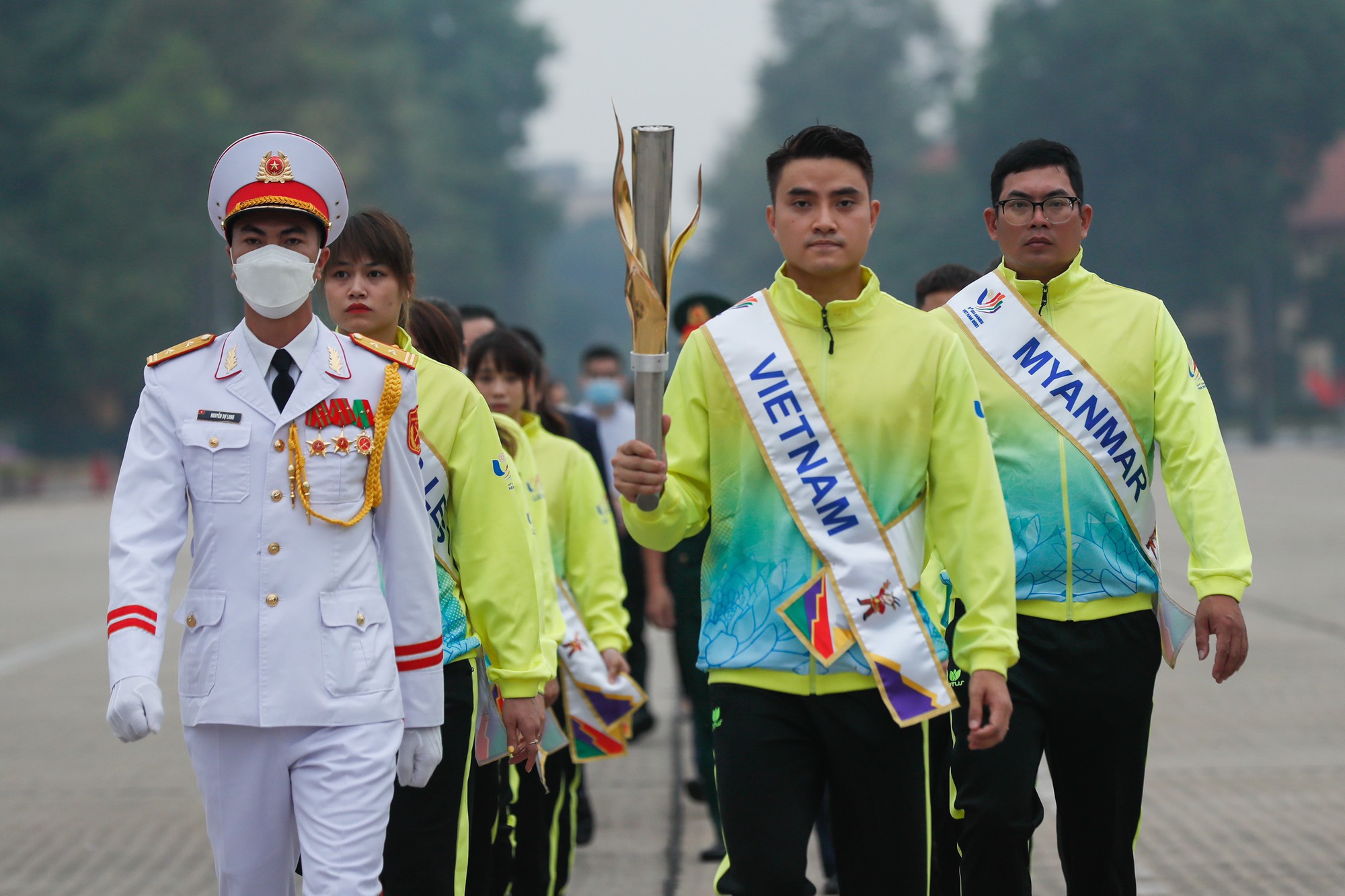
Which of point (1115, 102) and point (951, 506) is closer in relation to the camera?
point (951, 506)

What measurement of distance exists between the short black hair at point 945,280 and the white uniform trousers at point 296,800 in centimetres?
327

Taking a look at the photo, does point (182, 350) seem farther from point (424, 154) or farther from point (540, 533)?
point (424, 154)

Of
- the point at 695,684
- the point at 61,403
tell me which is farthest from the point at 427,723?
the point at 61,403

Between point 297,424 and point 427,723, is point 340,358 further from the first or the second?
point 427,723

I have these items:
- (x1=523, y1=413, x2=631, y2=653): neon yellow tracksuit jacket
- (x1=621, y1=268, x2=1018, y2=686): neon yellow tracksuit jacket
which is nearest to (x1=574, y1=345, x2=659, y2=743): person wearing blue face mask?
(x1=523, y1=413, x2=631, y2=653): neon yellow tracksuit jacket

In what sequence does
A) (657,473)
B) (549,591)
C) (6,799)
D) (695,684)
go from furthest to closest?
1. (6,799)
2. (695,684)
3. (549,591)
4. (657,473)

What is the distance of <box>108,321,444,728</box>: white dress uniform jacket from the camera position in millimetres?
3574

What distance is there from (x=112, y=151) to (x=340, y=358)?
48439mm

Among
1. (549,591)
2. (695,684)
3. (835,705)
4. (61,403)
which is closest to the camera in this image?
(835,705)

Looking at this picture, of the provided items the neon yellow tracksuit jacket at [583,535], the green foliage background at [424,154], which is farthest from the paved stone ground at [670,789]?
the green foliage background at [424,154]

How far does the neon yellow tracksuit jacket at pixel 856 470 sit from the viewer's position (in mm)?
3930

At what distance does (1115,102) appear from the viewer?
60.7 m

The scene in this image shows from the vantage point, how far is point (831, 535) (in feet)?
13.0

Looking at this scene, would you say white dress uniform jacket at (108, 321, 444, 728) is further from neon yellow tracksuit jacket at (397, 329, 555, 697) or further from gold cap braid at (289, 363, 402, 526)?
neon yellow tracksuit jacket at (397, 329, 555, 697)
